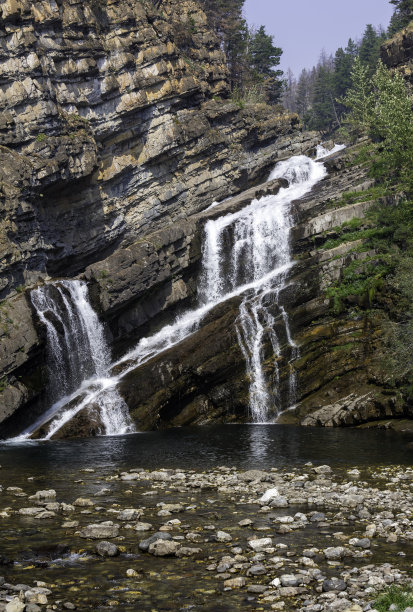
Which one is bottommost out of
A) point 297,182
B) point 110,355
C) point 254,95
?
point 110,355

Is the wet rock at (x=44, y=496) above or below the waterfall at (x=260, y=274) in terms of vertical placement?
below

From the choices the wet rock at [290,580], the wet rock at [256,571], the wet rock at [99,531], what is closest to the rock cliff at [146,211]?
the wet rock at [99,531]

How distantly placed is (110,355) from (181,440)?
612 inches

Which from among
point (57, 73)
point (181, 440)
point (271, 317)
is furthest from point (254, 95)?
point (181, 440)

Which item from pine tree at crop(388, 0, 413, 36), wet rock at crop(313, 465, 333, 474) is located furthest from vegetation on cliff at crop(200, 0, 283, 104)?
wet rock at crop(313, 465, 333, 474)

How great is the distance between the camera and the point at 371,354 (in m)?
39.0

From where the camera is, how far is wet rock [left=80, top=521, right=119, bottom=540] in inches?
604

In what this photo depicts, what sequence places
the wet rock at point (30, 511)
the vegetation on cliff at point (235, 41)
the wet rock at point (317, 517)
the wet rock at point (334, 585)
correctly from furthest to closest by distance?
the vegetation on cliff at point (235, 41) < the wet rock at point (30, 511) < the wet rock at point (317, 517) < the wet rock at point (334, 585)

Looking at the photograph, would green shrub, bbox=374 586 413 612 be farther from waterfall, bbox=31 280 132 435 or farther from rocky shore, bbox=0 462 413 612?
waterfall, bbox=31 280 132 435

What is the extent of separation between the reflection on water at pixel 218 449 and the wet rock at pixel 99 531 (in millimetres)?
10245

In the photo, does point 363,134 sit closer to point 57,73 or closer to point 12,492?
point 57,73

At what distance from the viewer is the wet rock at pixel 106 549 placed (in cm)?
1408

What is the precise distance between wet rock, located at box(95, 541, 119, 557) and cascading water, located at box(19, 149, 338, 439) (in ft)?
85.2

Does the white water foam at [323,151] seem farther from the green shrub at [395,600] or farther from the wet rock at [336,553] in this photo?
the green shrub at [395,600]
